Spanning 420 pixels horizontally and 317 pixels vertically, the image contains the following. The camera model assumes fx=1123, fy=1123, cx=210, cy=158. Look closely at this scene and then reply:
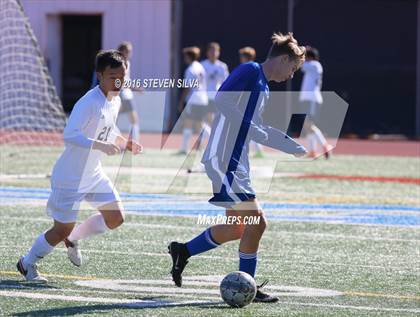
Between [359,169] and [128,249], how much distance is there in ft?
32.1

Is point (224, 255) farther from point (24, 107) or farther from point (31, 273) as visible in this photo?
point (24, 107)

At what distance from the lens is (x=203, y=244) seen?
7.84 metres

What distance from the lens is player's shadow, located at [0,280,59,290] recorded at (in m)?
7.73

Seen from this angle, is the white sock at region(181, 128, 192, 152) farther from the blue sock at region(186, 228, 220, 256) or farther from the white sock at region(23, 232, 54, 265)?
the blue sock at region(186, 228, 220, 256)

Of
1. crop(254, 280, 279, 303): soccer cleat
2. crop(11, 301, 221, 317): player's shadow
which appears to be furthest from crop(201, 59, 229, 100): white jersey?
crop(11, 301, 221, 317): player's shadow

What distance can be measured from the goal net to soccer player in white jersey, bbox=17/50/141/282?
9310 mm

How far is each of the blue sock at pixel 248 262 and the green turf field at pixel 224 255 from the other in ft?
0.92

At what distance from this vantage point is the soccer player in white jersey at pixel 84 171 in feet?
26.3

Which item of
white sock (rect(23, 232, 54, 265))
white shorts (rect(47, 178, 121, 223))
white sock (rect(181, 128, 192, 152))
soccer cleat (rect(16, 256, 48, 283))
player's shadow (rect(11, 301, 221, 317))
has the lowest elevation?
white sock (rect(181, 128, 192, 152))

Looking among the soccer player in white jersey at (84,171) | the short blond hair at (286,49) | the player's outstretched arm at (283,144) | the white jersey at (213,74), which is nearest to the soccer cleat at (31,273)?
the soccer player in white jersey at (84,171)

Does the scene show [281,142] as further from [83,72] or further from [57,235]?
[83,72]

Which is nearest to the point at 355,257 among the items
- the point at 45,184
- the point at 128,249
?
the point at 128,249

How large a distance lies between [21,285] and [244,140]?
187 centimetres

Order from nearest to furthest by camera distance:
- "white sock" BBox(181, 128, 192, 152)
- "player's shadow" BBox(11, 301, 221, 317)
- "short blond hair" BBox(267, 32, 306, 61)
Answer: "player's shadow" BBox(11, 301, 221, 317), "short blond hair" BBox(267, 32, 306, 61), "white sock" BBox(181, 128, 192, 152)
